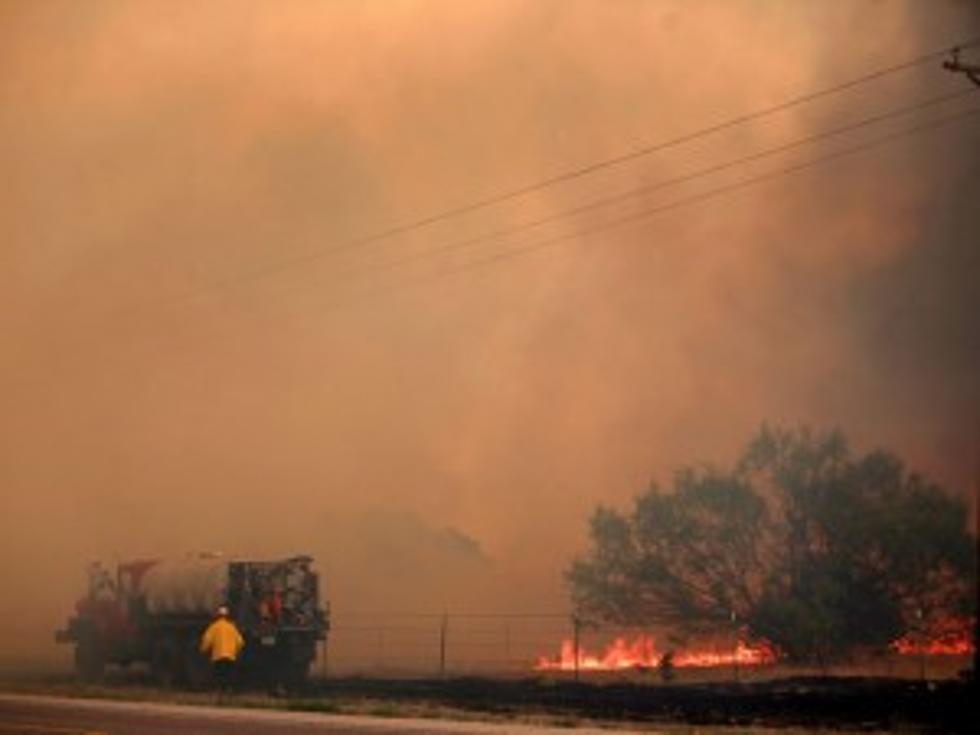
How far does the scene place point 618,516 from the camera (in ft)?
Answer: 109

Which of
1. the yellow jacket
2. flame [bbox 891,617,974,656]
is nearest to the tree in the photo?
flame [bbox 891,617,974,656]

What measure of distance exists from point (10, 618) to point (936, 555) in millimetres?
35951

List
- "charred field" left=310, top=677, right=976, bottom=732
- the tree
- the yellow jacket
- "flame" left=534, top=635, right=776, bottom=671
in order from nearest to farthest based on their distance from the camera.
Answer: "charred field" left=310, top=677, right=976, bottom=732 → the yellow jacket → the tree → "flame" left=534, top=635, right=776, bottom=671

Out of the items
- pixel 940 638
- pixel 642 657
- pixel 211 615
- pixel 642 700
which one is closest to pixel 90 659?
pixel 211 615

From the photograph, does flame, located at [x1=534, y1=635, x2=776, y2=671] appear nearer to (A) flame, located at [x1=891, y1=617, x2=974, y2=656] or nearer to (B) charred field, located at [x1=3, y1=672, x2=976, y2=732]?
(A) flame, located at [x1=891, y1=617, x2=974, y2=656]

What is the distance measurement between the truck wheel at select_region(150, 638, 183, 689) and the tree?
10607 mm

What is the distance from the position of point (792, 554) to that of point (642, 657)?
18.3 ft

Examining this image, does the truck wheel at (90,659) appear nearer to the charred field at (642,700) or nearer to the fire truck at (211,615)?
the fire truck at (211,615)

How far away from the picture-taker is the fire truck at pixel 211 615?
29.4 metres

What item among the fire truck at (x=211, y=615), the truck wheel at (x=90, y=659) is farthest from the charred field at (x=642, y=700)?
the truck wheel at (x=90, y=659)

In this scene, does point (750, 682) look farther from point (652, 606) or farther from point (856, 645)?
point (652, 606)

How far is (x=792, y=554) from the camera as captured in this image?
3022 centimetres

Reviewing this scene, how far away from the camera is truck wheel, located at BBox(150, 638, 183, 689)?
29.8 metres

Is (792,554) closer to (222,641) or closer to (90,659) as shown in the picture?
(222,641)
